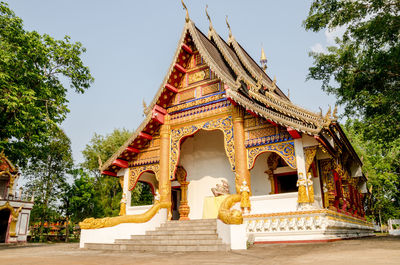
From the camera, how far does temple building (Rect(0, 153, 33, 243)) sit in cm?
1969

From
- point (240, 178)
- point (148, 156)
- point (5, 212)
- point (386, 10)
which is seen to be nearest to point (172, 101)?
point (148, 156)

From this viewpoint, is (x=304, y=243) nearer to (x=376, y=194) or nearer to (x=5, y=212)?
(x=5, y=212)

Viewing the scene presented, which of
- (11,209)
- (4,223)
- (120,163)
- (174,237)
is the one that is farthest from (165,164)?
(4,223)

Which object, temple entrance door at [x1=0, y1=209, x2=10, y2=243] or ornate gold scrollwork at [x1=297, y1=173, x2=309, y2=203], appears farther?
temple entrance door at [x1=0, y1=209, x2=10, y2=243]

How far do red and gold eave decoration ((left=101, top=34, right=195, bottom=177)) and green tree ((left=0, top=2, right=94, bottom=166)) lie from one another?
2.59 meters

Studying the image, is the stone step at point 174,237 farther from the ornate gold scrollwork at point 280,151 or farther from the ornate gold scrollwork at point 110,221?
the ornate gold scrollwork at point 280,151

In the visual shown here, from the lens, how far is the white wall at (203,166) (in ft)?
40.4

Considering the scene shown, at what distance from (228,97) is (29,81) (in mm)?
6507

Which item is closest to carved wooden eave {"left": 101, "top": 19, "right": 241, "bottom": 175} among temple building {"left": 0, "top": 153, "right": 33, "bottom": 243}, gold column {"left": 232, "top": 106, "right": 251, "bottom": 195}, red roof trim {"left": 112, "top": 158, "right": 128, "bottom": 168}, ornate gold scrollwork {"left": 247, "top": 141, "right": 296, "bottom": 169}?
red roof trim {"left": 112, "top": 158, "right": 128, "bottom": 168}

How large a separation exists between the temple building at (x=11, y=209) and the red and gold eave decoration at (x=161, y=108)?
1160 cm

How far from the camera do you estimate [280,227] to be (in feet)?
26.1

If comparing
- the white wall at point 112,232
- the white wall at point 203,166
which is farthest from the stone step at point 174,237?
the white wall at point 203,166

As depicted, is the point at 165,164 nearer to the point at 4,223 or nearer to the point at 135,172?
the point at 135,172

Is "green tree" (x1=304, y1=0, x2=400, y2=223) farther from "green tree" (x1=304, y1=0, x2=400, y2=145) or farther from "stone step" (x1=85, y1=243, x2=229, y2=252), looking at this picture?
"stone step" (x1=85, y1=243, x2=229, y2=252)
